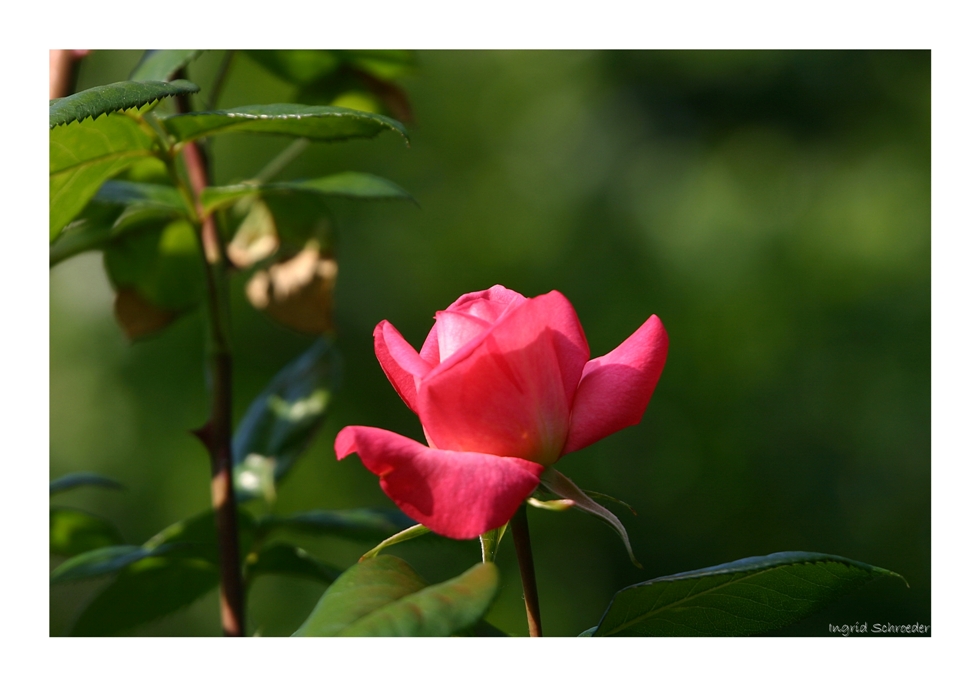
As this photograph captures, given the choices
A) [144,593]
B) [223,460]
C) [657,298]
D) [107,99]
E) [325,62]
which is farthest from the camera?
[657,298]

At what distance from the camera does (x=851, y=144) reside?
2260 mm

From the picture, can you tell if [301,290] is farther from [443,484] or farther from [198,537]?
[443,484]

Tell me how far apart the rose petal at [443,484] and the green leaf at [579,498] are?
0.08 feet

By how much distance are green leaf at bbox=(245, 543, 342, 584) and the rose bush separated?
0.34 m

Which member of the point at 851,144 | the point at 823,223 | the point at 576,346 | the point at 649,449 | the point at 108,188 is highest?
the point at 851,144

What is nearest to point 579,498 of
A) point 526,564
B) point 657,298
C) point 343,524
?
point 526,564

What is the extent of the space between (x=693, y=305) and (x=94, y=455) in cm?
158

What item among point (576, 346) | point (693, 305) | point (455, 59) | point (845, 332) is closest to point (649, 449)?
point (693, 305)

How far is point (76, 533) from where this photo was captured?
69cm

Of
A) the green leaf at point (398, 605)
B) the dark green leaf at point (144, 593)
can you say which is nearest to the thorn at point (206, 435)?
the dark green leaf at point (144, 593)

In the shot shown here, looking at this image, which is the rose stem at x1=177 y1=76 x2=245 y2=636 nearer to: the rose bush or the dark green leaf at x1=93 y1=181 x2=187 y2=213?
the dark green leaf at x1=93 y1=181 x2=187 y2=213

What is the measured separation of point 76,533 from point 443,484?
1.69 ft

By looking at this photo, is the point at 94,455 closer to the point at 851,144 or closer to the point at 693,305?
the point at 693,305

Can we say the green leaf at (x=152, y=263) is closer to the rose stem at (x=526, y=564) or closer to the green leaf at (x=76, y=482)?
the green leaf at (x=76, y=482)
